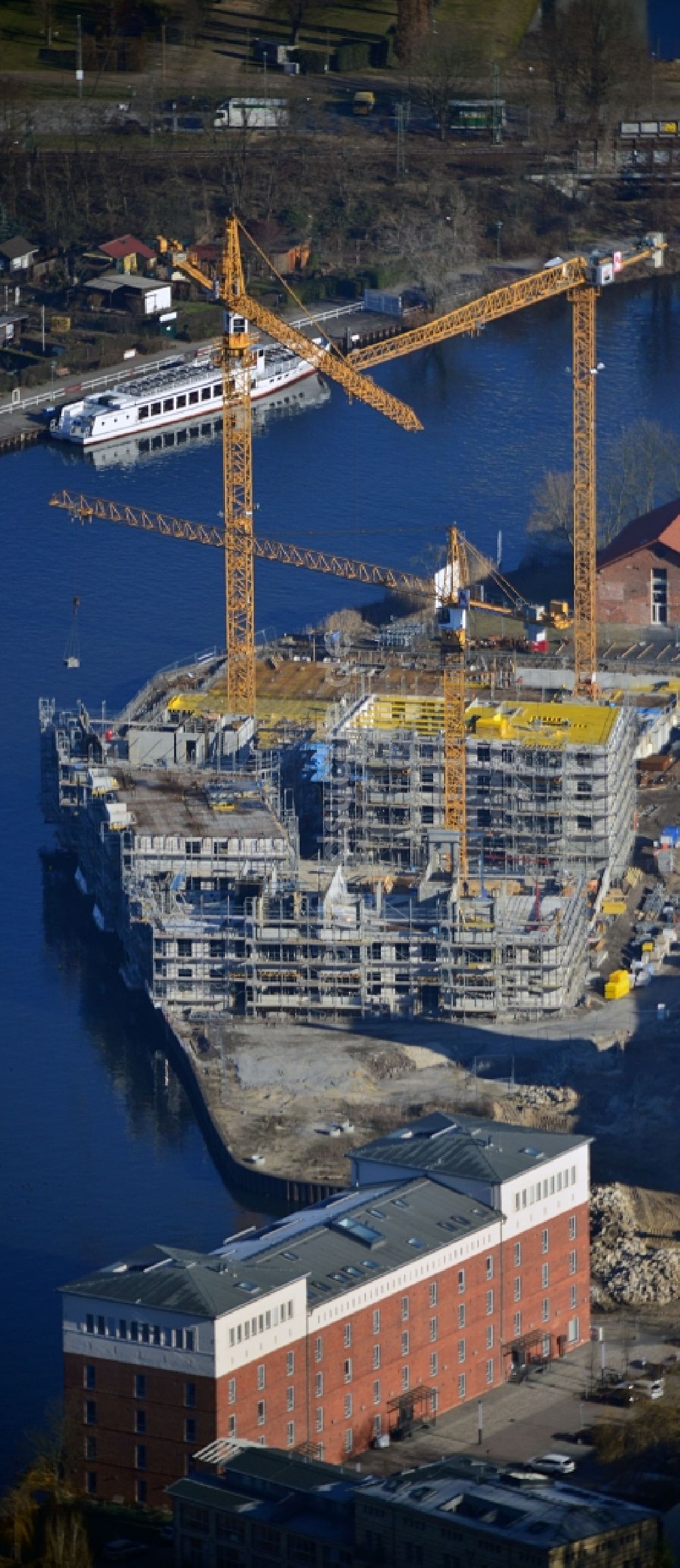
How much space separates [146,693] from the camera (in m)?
89.1

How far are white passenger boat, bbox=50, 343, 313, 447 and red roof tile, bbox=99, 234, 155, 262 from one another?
1034cm

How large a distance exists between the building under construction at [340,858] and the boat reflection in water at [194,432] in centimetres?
2385

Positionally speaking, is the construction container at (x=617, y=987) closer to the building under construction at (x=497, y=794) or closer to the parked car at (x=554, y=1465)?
the building under construction at (x=497, y=794)

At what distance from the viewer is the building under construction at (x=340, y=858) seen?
75000mm

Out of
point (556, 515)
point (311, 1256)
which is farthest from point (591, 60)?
point (311, 1256)

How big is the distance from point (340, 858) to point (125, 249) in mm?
50817

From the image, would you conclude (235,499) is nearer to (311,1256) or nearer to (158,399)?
(158,399)

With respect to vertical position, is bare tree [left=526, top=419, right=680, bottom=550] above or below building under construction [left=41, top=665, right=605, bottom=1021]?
above

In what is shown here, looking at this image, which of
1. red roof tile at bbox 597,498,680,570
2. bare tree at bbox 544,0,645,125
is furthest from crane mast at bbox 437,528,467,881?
bare tree at bbox 544,0,645,125

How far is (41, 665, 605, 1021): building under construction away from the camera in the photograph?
75.0 meters

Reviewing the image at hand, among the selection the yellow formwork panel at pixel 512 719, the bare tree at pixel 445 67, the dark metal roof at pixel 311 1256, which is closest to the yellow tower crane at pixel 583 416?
the yellow formwork panel at pixel 512 719

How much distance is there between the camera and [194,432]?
377ft

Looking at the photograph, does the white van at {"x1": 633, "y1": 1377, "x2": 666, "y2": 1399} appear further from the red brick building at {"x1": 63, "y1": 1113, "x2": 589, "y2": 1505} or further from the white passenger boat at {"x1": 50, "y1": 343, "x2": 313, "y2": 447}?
the white passenger boat at {"x1": 50, "y1": 343, "x2": 313, "y2": 447}

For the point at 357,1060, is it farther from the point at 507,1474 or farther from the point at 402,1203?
the point at 507,1474
